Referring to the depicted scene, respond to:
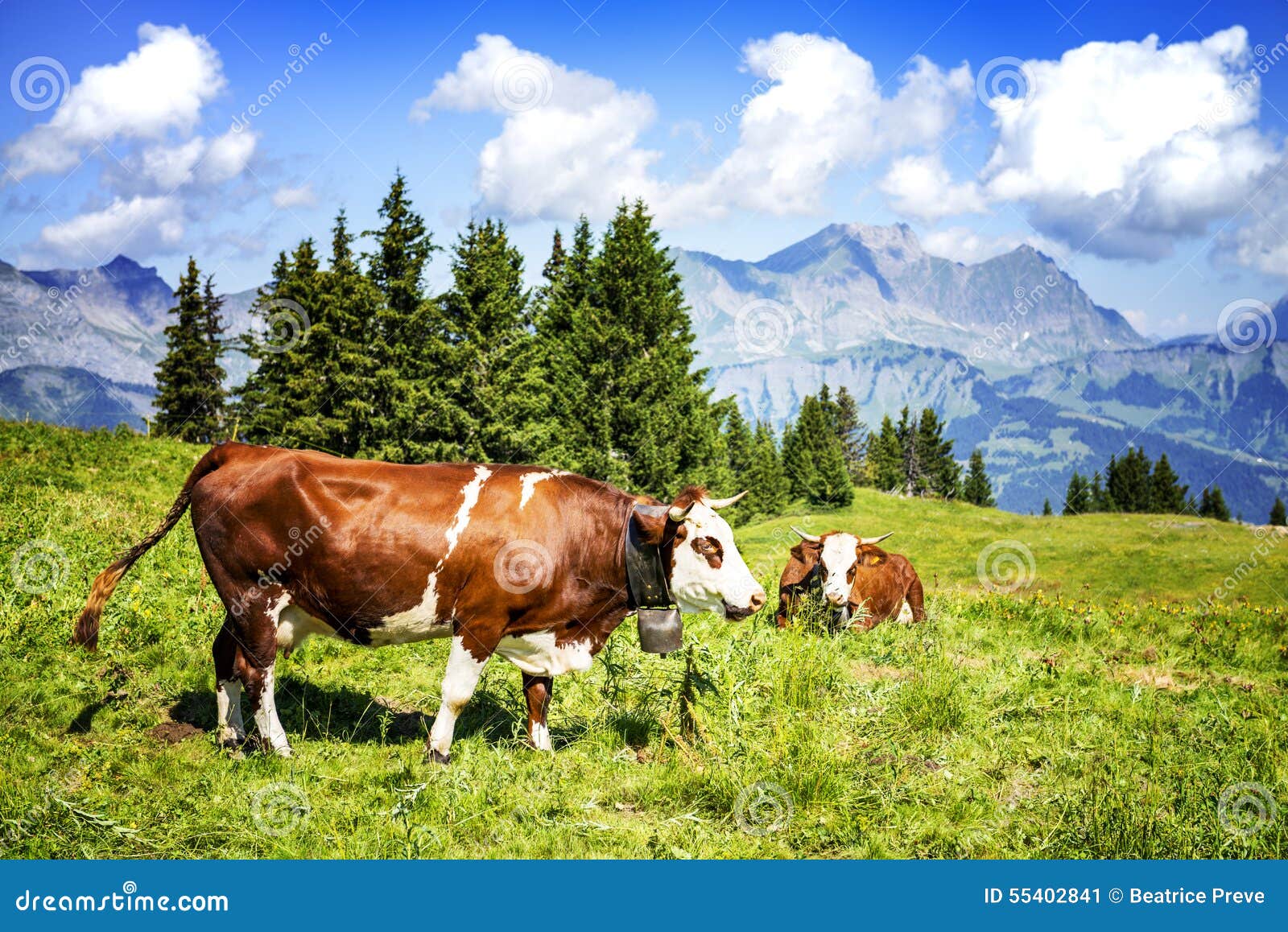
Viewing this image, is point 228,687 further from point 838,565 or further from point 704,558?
point 838,565

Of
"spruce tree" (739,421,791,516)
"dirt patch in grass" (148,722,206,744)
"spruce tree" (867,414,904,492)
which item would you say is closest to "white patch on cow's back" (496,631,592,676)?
"dirt patch in grass" (148,722,206,744)

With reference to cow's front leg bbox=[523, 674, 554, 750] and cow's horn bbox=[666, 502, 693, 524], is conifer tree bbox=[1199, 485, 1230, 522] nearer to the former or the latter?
cow's horn bbox=[666, 502, 693, 524]

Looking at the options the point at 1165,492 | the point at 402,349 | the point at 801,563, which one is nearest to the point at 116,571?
the point at 801,563

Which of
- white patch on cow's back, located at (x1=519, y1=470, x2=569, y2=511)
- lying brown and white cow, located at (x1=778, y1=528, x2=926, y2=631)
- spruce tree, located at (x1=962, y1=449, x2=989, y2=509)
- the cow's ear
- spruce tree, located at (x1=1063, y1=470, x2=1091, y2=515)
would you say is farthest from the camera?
spruce tree, located at (x1=962, y1=449, x2=989, y2=509)

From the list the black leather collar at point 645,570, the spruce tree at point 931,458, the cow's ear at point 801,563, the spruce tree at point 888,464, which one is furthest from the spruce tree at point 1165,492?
the black leather collar at point 645,570

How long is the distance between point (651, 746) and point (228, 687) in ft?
11.3

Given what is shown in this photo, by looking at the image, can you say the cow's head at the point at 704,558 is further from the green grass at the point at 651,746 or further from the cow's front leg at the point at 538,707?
the cow's front leg at the point at 538,707

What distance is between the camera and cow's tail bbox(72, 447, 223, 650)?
6832 mm

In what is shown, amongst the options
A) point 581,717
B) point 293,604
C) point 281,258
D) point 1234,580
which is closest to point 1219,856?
point 581,717

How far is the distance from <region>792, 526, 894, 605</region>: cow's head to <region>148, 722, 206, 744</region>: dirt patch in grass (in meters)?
7.17

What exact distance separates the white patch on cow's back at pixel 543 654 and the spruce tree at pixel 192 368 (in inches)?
1810

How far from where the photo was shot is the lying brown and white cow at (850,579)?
1128cm

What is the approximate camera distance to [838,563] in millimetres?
11352

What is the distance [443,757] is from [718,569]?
101 inches
